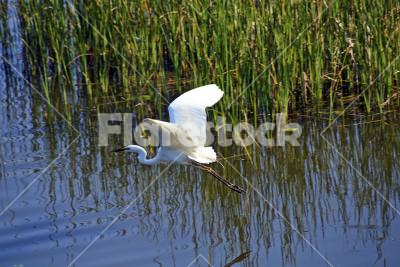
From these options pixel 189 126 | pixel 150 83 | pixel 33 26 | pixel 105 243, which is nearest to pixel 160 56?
pixel 150 83

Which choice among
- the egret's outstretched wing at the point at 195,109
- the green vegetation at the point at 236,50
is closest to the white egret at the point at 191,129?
the egret's outstretched wing at the point at 195,109

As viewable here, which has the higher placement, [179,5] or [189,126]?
[179,5]

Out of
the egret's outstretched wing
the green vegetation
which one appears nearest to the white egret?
the egret's outstretched wing

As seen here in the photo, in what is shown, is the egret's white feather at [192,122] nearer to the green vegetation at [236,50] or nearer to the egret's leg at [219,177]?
the egret's leg at [219,177]

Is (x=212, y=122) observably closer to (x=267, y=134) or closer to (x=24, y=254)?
(x=267, y=134)

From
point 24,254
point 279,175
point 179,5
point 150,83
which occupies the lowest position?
point 24,254

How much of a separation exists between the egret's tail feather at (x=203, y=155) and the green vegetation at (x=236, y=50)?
2.23 feet

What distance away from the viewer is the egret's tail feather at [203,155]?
5.56 metres

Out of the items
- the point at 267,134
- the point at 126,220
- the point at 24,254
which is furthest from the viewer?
the point at 267,134

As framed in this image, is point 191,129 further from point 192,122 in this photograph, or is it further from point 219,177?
point 219,177

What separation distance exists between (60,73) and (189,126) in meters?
3.12

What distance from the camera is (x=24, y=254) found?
4824 millimetres

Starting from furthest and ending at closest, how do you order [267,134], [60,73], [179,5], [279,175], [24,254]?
[60,73], [179,5], [267,134], [279,175], [24,254]

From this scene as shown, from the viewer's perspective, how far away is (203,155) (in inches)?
221
